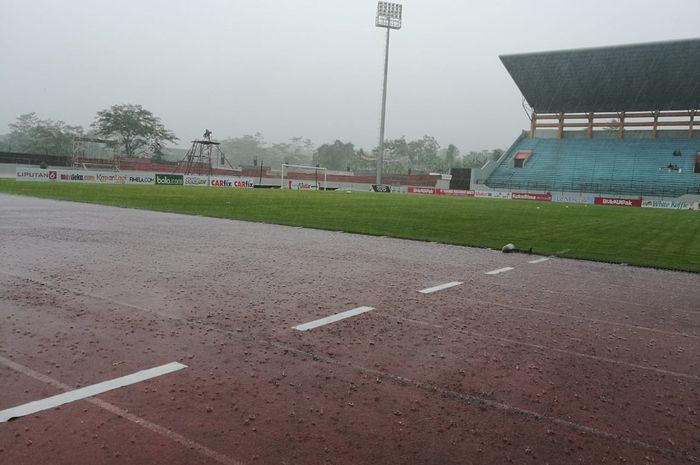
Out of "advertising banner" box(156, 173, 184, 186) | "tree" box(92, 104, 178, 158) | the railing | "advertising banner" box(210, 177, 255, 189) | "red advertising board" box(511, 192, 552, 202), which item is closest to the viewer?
"advertising banner" box(156, 173, 184, 186)

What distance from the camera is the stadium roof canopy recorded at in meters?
48.7

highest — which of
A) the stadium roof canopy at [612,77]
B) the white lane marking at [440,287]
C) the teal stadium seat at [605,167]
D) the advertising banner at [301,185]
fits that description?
the stadium roof canopy at [612,77]

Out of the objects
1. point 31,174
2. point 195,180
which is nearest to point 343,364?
point 31,174

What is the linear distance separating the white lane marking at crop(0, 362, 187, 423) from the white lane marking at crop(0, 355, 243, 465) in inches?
4.0

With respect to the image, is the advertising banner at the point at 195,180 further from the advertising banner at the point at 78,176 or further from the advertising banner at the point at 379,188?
the advertising banner at the point at 379,188

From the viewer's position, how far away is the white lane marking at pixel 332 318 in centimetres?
514

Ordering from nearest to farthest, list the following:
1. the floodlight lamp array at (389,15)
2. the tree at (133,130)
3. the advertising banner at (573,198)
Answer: the advertising banner at (573,198) < the floodlight lamp array at (389,15) < the tree at (133,130)

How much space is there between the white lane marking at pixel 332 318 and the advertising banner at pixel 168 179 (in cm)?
4674

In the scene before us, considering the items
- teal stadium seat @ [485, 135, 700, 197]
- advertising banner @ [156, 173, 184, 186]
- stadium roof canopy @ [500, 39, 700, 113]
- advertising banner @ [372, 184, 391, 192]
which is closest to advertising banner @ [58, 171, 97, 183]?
advertising banner @ [156, 173, 184, 186]

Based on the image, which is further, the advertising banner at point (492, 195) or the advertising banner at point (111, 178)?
the advertising banner at point (492, 195)

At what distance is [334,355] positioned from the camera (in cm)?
438

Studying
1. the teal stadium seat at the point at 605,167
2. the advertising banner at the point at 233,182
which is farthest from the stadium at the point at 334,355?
the teal stadium seat at the point at 605,167

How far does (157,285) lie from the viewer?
267 inches

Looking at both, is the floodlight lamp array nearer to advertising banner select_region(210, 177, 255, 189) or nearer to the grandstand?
the grandstand
